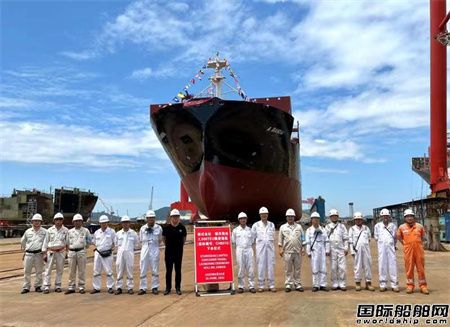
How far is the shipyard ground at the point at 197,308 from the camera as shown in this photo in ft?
19.5

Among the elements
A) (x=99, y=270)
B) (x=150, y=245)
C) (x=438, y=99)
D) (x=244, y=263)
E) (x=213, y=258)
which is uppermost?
(x=438, y=99)

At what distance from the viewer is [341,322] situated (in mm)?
5664

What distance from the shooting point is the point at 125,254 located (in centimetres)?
844

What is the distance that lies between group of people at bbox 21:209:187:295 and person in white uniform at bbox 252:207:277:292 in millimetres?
1403

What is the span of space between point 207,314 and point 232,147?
51.1 ft

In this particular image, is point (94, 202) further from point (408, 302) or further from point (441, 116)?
point (408, 302)

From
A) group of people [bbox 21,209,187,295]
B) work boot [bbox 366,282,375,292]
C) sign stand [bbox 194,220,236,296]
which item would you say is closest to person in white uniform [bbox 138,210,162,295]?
group of people [bbox 21,209,187,295]

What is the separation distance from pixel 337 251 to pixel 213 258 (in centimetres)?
232

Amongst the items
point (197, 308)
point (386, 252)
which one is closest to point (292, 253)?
point (386, 252)

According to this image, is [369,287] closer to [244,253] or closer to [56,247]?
[244,253]

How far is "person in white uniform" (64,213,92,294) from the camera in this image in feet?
27.9

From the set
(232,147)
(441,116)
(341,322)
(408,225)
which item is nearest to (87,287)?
(341,322)

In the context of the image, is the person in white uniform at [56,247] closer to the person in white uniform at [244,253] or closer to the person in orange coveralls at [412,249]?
the person in white uniform at [244,253]

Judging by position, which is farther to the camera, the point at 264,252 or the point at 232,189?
the point at 232,189
